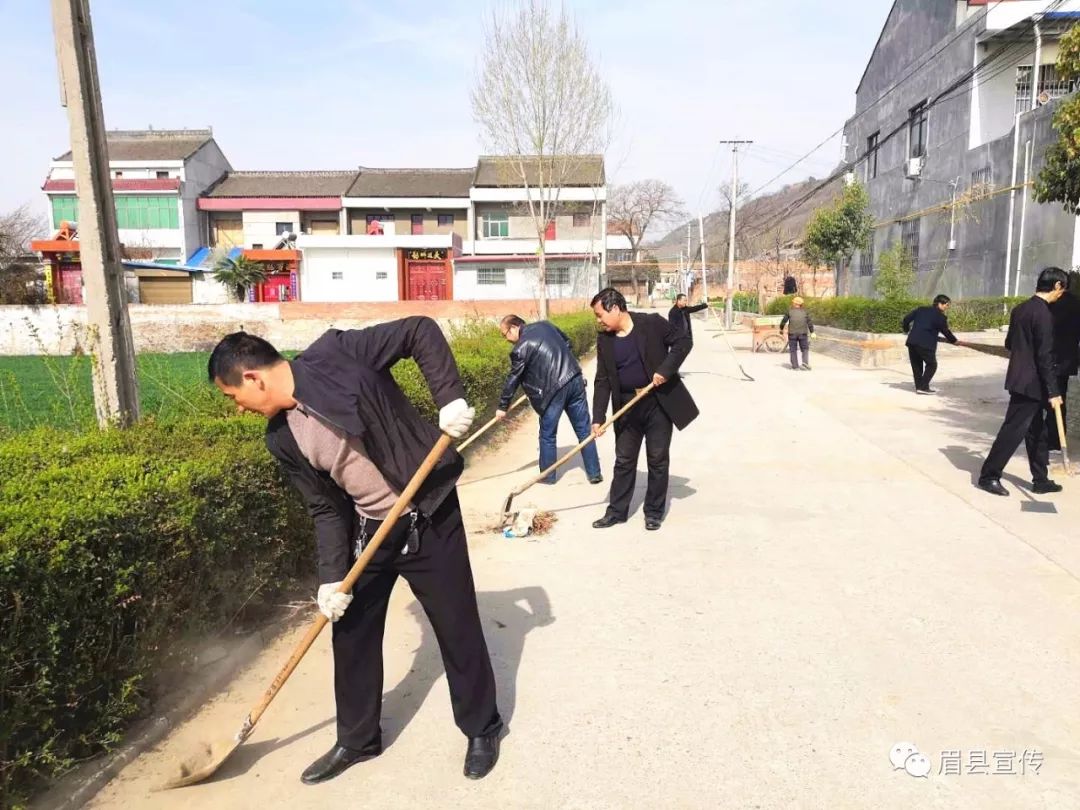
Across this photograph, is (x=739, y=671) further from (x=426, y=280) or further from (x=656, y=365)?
(x=426, y=280)

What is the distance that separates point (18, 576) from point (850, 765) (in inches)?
105

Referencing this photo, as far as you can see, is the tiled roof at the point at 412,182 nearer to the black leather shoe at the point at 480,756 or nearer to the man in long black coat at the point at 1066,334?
the man in long black coat at the point at 1066,334

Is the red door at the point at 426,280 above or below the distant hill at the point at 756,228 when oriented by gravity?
below

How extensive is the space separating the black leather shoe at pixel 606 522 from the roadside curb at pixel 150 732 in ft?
7.51

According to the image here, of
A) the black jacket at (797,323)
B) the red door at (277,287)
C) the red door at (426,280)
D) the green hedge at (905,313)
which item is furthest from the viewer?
the red door at (426,280)

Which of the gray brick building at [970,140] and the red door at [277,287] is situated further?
the red door at [277,287]

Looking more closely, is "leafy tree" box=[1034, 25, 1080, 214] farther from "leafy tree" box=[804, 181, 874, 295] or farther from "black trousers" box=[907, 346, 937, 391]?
"leafy tree" box=[804, 181, 874, 295]

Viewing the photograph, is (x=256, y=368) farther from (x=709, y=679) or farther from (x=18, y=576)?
(x=709, y=679)

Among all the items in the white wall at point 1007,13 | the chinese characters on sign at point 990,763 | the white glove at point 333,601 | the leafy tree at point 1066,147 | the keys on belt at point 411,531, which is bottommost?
the chinese characters on sign at point 990,763

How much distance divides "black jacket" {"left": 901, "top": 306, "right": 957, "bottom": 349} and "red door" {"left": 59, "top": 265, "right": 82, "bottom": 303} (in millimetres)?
34050

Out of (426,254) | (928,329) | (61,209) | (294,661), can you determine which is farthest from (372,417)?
(61,209)

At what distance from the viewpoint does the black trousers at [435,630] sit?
8.62 ft

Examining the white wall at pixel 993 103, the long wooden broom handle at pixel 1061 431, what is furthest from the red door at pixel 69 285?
the long wooden broom handle at pixel 1061 431

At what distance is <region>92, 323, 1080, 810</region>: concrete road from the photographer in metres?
2.56
